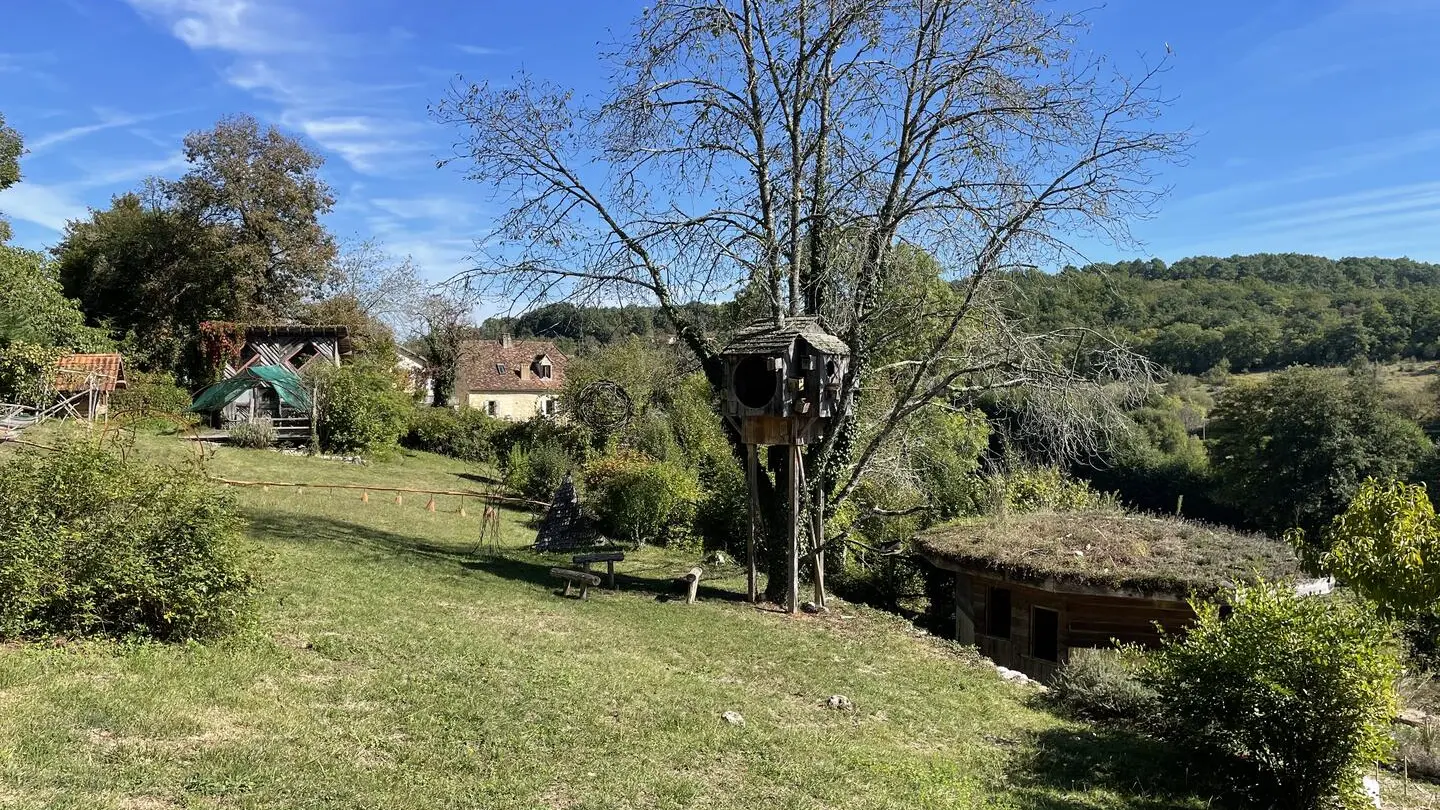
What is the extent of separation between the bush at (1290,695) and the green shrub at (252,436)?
27189mm

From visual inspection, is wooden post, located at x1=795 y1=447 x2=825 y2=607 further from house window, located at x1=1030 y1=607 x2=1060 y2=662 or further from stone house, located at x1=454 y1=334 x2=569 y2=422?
stone house, located at x1=454 y1=334 x2=569 y2=422

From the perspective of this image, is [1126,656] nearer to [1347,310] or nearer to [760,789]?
[760,789]

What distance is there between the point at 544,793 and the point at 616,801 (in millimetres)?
456

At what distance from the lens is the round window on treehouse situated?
38.1 ft

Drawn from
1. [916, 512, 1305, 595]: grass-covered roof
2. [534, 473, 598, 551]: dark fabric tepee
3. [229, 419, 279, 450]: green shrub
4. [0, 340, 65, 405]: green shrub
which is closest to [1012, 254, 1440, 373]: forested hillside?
[916, 512, 1305, 595]: grass-covered roof

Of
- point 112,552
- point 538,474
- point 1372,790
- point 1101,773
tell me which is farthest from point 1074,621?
point 538,474

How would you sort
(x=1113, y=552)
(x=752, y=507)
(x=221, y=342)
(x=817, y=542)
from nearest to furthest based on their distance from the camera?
(x=752, y=507)
(x=817, y=542)
(x=1113, y=552)
(x=221, y=342)

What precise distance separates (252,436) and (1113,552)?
25.5 metres

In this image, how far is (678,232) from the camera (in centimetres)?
1268

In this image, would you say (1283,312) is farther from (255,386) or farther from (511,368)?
(255,386)

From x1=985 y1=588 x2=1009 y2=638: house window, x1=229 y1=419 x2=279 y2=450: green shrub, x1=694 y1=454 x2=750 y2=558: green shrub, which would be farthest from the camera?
x1=229 y1=419 x2=279 y2=450: green shrub

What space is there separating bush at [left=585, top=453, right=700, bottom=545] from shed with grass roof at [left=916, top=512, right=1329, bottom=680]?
661 cm

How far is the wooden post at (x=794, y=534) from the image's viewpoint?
11.6m

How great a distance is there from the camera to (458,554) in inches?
559
